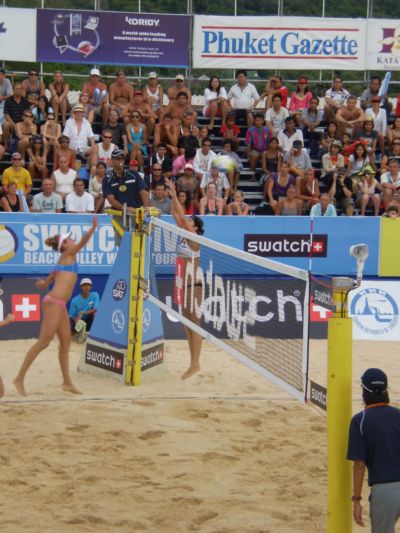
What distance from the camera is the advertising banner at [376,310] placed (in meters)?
13.9

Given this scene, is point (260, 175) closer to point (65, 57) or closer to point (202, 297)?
point (65, 57)

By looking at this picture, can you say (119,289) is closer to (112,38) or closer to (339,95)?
(112,38)

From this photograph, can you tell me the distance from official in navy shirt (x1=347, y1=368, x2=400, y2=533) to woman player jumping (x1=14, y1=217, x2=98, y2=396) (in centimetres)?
488

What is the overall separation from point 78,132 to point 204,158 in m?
2.13

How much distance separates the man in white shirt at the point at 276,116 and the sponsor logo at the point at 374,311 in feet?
17.7

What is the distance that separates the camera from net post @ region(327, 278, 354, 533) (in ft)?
18.8

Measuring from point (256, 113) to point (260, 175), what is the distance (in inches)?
67.2

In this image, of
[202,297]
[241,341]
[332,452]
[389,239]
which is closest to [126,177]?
[389,239]

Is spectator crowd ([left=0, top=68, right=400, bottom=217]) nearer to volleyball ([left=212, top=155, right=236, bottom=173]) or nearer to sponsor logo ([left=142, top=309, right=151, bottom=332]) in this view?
volleyball ([left=212, top=155, right=236, bottom=173])

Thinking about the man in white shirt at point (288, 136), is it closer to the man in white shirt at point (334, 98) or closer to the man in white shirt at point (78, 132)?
the man in white shirt at point (334, 98)

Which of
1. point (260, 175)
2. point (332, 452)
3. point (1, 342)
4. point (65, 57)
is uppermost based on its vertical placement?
point (65, 57)

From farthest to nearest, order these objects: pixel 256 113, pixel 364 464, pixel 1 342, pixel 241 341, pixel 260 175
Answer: pixel 256 113 < pixel 260 175 < pixel 1 342 < pixel 241 341 < pixel 364 464

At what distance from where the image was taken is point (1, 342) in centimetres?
1329

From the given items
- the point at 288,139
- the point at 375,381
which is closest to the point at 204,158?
the point at 288,139
